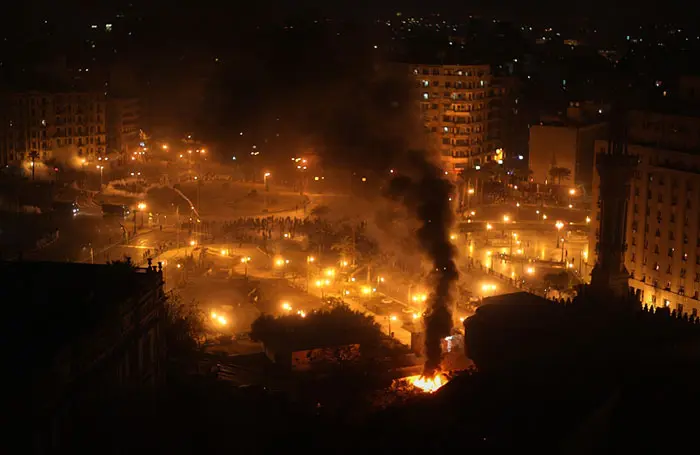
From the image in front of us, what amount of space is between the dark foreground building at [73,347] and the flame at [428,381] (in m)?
4.68

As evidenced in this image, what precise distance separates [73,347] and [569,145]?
3265cm

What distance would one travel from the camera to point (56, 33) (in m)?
76.9

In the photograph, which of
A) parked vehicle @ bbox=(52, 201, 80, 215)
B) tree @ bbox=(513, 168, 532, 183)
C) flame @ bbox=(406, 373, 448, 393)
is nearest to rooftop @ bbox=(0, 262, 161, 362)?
flame @ bbox=(406, 373, 448, 393)

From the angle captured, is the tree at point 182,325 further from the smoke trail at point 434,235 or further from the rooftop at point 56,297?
the smoke trail at point 434,235

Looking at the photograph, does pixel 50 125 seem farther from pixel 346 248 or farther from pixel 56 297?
pixel 56 297

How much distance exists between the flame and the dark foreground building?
468cm

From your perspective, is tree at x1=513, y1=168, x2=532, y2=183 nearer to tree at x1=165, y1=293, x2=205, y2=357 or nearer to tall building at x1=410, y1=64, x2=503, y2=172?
tall building at x1=410, y1=64, x2=503, y2=172

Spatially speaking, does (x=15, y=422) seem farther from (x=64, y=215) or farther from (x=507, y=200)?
(x=507, y=200)

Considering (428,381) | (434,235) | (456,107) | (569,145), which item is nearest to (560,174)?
(569,145)

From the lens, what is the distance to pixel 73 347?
12.4 meters

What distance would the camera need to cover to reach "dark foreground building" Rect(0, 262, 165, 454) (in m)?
11.4

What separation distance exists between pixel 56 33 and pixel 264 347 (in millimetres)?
62830

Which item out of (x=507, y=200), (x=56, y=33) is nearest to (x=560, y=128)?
(x=507, y=200)

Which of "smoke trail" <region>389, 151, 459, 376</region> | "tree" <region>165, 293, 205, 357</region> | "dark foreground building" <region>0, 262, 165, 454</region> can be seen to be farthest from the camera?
"tree" <region>165, 293, 205, 357</region>
